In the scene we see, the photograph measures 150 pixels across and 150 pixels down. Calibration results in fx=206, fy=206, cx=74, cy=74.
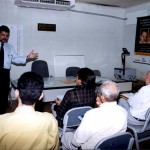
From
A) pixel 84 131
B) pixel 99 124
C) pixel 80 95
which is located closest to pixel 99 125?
pixel 99 124

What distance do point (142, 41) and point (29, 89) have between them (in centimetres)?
477

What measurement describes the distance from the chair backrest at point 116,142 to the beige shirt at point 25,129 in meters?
0.42

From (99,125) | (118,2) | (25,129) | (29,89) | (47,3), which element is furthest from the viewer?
(118,2)

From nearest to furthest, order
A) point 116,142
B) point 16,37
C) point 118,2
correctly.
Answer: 1. point 116,142
2. point 16,37
3. point 118,2

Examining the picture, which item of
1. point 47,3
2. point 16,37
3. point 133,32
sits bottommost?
point 16,37

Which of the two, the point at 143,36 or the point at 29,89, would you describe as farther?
the point at 143,36

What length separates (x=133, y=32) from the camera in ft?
19.7

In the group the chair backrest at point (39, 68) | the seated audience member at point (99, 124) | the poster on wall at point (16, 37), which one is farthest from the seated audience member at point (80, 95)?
the poster on wall at point (16, 37)

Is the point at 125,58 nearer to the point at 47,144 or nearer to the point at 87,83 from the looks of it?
the point at 87,83

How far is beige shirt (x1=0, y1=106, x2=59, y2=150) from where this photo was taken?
139cm

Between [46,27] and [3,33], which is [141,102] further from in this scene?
[46,27]

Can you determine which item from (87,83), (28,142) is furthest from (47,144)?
(87,83)

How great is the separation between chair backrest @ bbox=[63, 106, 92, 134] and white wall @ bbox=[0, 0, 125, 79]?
320 cm

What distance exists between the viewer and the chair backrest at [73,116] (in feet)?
7.29
